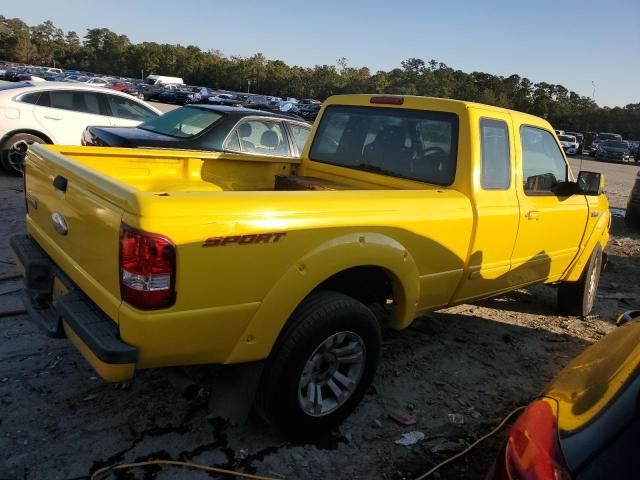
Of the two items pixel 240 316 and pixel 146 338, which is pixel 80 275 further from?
pixel 240 316

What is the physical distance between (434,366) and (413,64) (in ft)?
250

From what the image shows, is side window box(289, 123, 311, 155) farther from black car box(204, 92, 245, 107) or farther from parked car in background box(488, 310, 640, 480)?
black car box(204, 92, 245, 107)

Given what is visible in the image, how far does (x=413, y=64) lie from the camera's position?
74500 millimetres

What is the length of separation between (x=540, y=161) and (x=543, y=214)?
0.47 metres

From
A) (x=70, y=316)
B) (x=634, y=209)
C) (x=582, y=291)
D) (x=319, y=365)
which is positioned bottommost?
(x=582, y=291)

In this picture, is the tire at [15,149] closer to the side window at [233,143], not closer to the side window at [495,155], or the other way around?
the side window at [233,143]

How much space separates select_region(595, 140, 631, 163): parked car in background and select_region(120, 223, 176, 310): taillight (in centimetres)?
3997

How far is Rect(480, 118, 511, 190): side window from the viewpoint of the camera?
364 centimetres

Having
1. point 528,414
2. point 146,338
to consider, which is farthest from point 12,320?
point 528,414

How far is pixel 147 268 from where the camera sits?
212cm

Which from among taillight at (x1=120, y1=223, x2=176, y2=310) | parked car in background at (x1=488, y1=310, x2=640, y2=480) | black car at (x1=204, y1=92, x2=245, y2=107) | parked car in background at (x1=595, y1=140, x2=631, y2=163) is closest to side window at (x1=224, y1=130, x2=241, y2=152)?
taillight at (x1=120, y1=223, x2=176, y2=310)

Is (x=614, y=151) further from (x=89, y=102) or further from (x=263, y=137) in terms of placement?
(x=89, y=102)

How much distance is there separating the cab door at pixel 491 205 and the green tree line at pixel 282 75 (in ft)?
200

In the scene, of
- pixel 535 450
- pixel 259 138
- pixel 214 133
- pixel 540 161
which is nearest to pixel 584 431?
pixel 535 450
